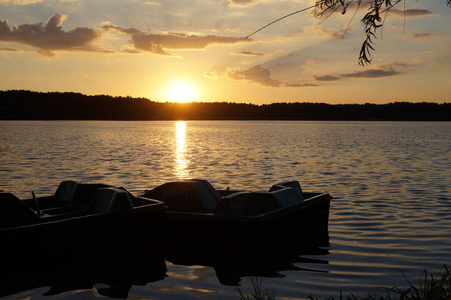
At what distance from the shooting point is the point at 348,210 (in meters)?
17.0

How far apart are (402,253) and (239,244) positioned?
4.08 meters

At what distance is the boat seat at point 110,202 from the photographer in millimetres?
10859

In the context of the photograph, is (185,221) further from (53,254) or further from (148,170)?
(148,170)

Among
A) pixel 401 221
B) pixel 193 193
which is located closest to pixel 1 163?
pixel 193 193

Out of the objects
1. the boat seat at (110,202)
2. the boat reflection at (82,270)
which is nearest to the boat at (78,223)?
the boat seat at (110,202)

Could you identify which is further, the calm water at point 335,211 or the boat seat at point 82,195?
the boat seat at point 82,195

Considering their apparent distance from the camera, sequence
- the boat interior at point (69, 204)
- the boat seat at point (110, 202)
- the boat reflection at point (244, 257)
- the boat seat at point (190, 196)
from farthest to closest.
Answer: the boat seat at point (190, 196)
the boat seat at point (110, 202)
the boat reflection at point (244, 257)
the boat interior at point (69, 204)

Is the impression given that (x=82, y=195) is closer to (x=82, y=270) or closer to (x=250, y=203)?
(x=82, y=270)

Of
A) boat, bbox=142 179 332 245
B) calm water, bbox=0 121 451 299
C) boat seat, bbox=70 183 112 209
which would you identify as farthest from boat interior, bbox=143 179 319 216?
boat seat, bbox=70 183 112 209

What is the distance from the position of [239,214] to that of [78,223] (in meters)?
3.63

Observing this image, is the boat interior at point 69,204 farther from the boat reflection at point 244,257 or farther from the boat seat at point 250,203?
the boat seat at point 250,203

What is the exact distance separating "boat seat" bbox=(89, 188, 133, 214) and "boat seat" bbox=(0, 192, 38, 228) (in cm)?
153

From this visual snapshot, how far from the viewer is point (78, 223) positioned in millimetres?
10102

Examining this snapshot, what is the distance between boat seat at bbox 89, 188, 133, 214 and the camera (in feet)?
35.6
